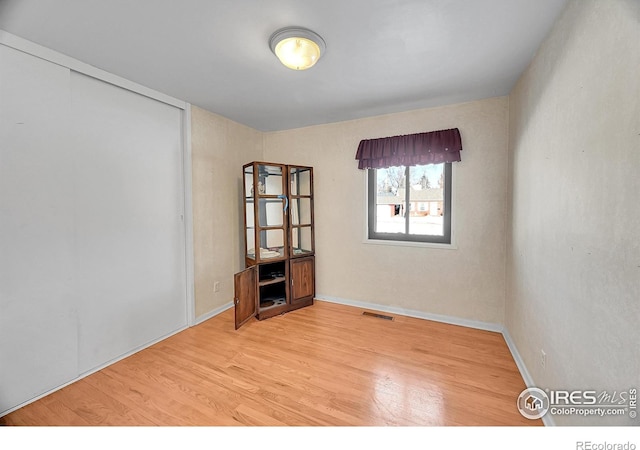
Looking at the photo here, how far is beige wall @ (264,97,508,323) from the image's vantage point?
2596 mm

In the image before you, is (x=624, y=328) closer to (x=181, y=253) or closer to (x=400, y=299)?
(x=400, y=299)

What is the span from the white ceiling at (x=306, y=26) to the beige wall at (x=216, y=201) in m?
0.54

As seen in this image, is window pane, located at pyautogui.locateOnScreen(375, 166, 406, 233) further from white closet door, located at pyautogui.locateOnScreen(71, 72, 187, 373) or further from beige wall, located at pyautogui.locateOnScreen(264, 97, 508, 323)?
white closet door, located at pyautogui.locateOnScreen(71, 72, 187, 373)

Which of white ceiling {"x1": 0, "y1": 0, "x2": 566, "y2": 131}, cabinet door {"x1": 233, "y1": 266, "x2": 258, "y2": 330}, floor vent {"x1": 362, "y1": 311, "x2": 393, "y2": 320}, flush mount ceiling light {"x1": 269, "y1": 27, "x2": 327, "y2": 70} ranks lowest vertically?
floor vent {"x1": 362, "y1": 311, "x2": 393, "y2": 320}

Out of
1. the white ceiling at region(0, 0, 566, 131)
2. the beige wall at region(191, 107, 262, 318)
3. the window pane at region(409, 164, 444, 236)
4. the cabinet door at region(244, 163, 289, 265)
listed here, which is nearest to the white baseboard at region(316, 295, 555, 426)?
the window pane at region(409, 164, 444, 236)

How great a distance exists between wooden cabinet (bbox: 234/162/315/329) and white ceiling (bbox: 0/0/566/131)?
36.9 inches

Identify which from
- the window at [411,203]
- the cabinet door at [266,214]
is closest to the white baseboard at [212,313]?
the cabinet door at [266,214]

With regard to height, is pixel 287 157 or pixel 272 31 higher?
pixel 272 31

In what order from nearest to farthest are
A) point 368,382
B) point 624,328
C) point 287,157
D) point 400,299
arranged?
1. point 624,328
2. point 368,382
3. point 400,299
4. point 287,157

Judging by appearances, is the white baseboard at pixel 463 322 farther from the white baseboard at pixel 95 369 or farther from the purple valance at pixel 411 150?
the white baseboard at pixel 95 369

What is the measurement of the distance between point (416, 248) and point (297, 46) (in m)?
2.32
